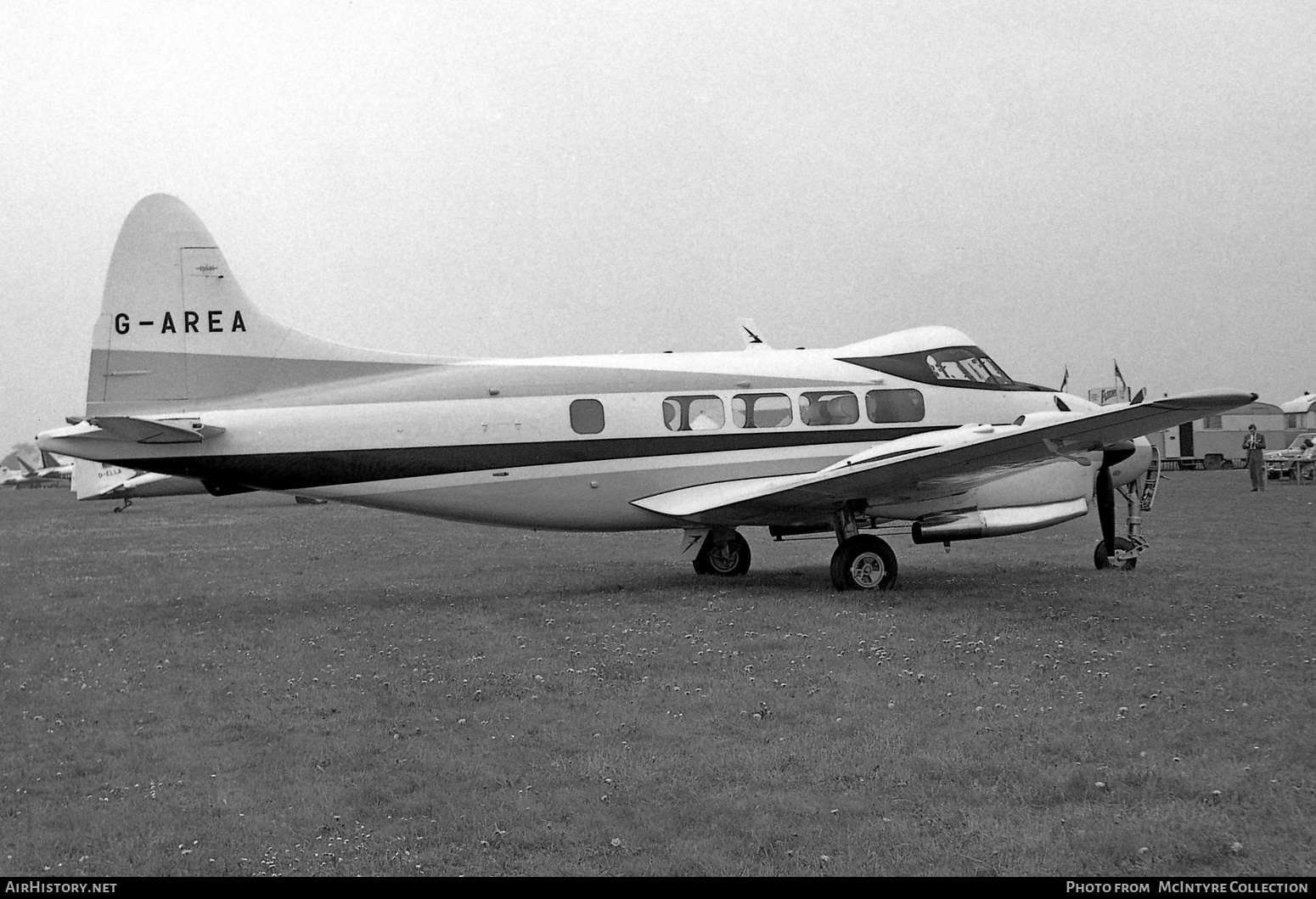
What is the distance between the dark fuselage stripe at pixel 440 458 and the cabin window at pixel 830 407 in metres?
0.16

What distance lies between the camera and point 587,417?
15.0 m

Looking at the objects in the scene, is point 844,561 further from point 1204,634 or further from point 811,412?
point 1204,634

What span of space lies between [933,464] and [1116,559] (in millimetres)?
4855

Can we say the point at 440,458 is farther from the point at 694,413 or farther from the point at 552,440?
the point at 694,413

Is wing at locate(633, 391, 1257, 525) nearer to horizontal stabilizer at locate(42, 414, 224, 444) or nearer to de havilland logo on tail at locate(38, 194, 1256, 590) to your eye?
de havilland logo on tail at locate(38, 194, 1256, 590)

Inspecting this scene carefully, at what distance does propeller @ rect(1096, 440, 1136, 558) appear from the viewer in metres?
16.1

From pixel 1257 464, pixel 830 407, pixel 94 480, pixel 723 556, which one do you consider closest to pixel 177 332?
pixel 723 556

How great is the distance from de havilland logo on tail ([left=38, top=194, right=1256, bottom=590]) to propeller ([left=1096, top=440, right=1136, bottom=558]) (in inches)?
1.1

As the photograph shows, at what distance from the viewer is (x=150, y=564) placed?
2148 centimetres

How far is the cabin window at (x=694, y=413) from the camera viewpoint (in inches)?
603

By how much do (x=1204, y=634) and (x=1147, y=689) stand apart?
→ 9.09 feet

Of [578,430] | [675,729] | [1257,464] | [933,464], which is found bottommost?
[675,729]

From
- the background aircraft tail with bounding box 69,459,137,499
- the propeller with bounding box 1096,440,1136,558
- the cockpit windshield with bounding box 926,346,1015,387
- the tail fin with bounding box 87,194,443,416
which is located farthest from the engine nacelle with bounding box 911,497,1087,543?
the background aircraft tail with bounding box 69,459,137,499

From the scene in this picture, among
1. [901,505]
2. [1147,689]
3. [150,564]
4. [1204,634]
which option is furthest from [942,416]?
[150,564]
